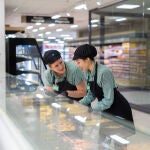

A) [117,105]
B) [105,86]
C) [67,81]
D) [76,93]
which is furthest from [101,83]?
[67,81]

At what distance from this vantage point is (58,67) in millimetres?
3277

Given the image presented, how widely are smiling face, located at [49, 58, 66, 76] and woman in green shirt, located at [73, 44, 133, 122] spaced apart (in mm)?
466

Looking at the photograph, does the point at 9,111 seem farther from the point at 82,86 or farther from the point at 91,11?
the point at 91,11

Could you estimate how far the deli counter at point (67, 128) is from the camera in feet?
5.04

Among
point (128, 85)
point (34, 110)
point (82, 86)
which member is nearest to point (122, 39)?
point (128, 85)

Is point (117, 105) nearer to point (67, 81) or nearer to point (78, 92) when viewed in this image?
point (78, 92)

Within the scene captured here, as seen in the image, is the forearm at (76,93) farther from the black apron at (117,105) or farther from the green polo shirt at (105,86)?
the green polo shirt at (105,86)

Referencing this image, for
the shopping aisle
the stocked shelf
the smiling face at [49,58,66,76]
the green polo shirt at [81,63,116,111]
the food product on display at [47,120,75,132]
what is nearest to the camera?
the food product on display at [47,120,75,132]

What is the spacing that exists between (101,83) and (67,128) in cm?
89

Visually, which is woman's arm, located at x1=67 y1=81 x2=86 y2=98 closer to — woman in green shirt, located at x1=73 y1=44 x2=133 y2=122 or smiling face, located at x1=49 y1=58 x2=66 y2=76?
smiling face, located at x1=49 y1=58 x2=66 y2=76

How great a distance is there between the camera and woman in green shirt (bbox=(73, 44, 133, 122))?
8.66 ft

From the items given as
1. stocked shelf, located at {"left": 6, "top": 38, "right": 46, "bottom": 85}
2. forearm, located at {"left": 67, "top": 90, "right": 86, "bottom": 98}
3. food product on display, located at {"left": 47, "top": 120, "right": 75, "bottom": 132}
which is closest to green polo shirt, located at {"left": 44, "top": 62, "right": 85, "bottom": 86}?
forearm, located at {"left": 67, "top": 90, "right": 86, "bottom": 98}

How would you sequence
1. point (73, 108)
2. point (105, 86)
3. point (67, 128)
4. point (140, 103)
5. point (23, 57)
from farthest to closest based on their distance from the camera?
point (140, 103) < point (23, 57) < point (105, 86) < point (73, 108) < point (67, 128)

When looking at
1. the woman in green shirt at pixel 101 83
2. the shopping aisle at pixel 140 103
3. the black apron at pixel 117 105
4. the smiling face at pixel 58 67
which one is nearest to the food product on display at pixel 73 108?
the woman in green shirt at pixel 101 83
